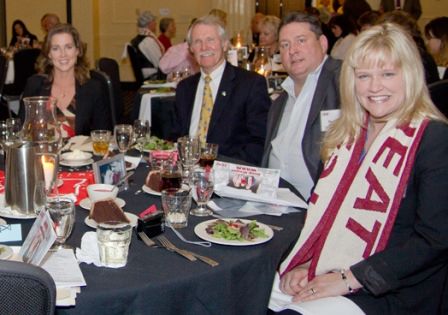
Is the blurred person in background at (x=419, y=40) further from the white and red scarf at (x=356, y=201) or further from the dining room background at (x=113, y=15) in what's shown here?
the dining room background at (x=113, y=15)

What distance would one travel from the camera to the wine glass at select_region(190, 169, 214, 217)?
6.74ft

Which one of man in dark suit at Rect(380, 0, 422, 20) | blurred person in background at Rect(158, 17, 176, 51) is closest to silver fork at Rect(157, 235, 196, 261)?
man in dark suit at Rect(380, 0, 422, 20)

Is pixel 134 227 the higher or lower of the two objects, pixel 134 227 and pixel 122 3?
the lower

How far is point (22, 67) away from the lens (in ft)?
22.9

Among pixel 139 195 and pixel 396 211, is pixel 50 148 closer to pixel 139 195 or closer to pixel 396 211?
pixel 139 195

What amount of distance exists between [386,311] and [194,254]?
1.99 feet

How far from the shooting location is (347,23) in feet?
24.5

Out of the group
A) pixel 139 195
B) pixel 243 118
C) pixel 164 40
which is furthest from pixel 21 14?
pixel 139 195

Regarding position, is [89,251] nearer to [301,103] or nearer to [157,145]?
[157,145]

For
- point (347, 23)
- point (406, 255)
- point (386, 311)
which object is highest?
point (347, 23)

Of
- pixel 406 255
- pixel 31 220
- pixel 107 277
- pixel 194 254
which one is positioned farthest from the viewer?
pixel 31 220

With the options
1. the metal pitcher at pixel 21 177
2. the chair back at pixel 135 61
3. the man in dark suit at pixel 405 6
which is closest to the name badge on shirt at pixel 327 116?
the metal pitcher at pixel 21 177

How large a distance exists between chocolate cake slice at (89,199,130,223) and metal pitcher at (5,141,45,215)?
0.21m

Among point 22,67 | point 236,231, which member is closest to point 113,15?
point 22,67
